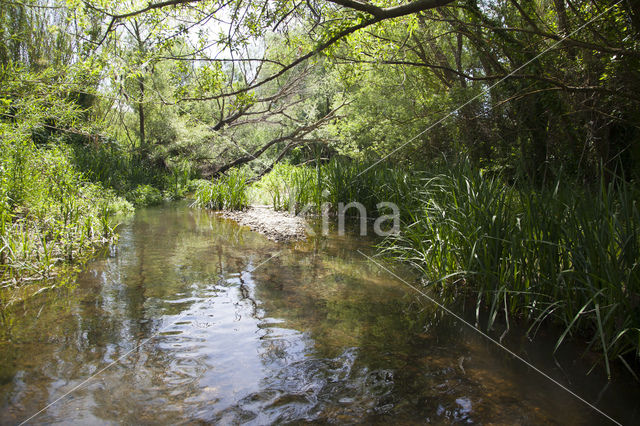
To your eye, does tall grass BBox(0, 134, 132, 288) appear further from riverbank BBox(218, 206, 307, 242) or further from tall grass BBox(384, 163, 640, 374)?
tall grass BBox(384, 163, 640, 374)

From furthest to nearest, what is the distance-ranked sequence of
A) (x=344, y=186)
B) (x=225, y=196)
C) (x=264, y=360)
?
(x=225, y=196), (x=344, y=186), (x=264, y=360)

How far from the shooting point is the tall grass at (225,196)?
33.2 feet

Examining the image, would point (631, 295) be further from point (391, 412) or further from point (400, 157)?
point (400, 157)

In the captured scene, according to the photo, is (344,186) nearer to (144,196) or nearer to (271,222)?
(271,222)

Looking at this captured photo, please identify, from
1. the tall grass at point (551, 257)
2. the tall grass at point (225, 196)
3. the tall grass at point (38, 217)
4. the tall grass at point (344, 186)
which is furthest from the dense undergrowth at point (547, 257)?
the tall grass at point (225, 196)

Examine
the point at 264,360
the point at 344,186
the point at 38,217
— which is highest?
the point at 344,186

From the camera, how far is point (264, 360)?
2855mm

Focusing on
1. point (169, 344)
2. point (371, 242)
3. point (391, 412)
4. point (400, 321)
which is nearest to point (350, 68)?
point (371, 242)

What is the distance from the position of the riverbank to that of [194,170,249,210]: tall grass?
0.88ft

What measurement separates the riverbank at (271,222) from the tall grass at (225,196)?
27 cm

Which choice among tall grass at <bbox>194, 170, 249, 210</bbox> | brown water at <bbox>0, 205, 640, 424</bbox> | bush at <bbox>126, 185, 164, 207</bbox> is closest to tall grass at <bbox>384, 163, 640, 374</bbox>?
brown water at <bbox>0, 205, 640, 424</bbox>

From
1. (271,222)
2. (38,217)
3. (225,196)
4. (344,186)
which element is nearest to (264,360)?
(38,217)

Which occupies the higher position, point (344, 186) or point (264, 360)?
point (344, 186)

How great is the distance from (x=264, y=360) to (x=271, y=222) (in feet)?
17.4
